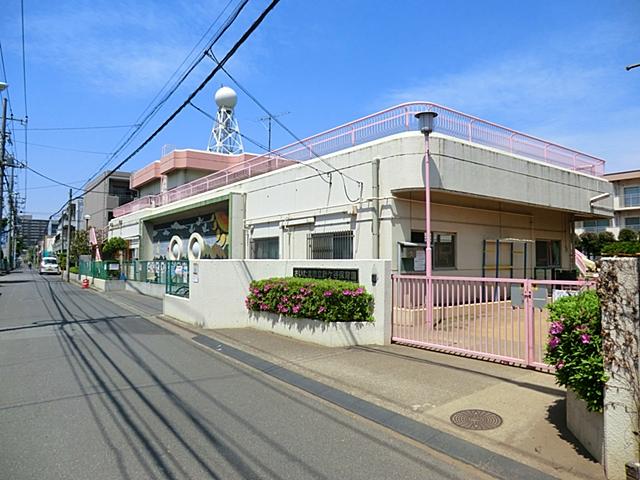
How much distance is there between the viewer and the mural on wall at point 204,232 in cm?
2142

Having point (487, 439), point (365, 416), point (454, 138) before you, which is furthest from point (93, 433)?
point (454, 138)

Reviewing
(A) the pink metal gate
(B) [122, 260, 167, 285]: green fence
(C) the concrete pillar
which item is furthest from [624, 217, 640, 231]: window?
(C) the concrete pillar

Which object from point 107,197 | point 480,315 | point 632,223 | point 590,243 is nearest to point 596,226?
point 632,223

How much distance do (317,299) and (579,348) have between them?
6.00m

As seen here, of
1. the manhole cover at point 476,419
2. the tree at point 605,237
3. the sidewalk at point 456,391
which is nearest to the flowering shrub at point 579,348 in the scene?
the sidewalk at point 456,391

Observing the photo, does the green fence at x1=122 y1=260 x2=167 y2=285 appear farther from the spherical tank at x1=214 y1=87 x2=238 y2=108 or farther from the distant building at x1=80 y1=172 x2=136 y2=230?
the distant building at x1=80 y1=172 x2=136 y2=230

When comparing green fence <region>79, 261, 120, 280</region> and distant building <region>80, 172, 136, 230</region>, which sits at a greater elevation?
distant building <region>80, 172, 136, 230</region>

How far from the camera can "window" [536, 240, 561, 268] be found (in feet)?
56.9

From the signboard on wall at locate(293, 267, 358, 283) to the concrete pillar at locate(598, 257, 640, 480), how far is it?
20.0ft

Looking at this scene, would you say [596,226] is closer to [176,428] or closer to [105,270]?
[105,270]

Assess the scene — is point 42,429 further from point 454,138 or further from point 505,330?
point 454,138

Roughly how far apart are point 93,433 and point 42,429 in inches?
24.5

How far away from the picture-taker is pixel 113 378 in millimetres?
7102

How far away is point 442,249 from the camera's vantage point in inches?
523
